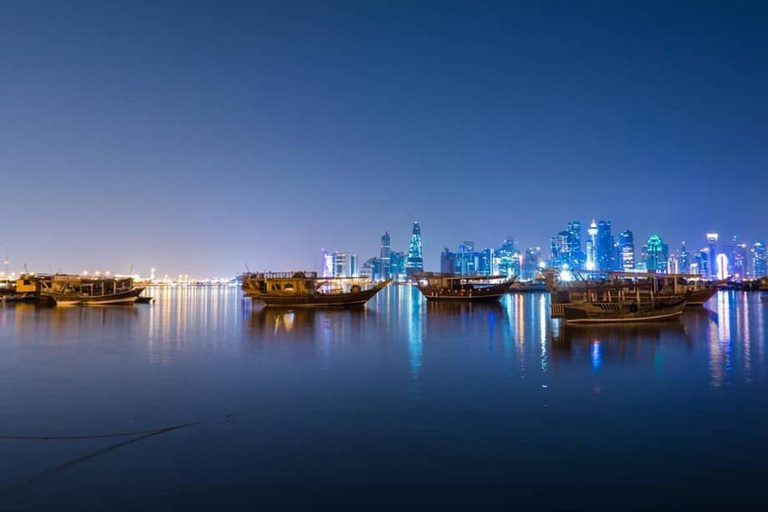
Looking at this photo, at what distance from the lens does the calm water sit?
6715mm

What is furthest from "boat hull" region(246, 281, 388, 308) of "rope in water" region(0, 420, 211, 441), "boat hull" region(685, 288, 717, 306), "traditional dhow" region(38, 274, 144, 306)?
"rope in water" region(0, 420, 211, 441)

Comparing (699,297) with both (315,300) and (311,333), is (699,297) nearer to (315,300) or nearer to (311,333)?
(315,300)

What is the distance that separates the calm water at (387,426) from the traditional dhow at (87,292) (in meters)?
31.9

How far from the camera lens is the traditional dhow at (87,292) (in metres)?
47.8

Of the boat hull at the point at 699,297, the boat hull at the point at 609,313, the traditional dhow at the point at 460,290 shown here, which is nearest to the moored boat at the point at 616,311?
the boat hull at the point at 609,313

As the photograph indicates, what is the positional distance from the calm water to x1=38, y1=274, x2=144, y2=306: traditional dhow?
105 feet

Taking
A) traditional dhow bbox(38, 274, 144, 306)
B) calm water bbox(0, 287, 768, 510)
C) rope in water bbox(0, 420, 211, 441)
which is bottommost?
calm water bbox(0, 287, 768, 510)

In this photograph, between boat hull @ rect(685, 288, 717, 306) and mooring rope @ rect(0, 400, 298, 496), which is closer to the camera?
mooring rope @ rect(0, 400, 298, 496)

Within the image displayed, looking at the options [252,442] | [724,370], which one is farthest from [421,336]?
[252,442]

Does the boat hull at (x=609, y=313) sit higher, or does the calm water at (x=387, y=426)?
the boat hull at (x=609, y=313)

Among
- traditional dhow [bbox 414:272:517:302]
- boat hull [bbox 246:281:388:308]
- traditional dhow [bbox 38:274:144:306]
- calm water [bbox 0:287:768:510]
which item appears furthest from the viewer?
traditional dhow [bbox 414:272:517:302]

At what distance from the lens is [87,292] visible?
1956 inches

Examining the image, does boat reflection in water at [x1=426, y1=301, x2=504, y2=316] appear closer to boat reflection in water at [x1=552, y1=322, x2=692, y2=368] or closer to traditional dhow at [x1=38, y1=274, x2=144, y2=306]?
boat reflection in water at [x1=552, y1=322, x2=692, y2=368]

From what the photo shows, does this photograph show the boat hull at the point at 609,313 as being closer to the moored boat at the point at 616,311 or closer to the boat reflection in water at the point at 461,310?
the moored boat at the point at 616,311
